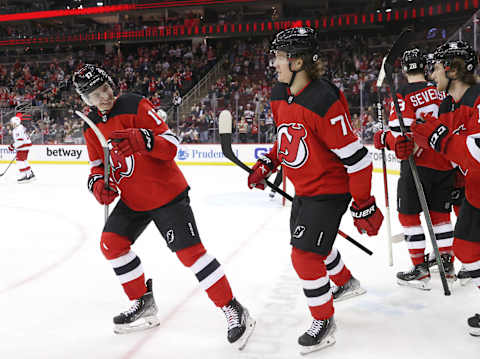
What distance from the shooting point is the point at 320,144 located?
78.4 inches

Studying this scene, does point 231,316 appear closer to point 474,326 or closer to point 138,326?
point 138,326

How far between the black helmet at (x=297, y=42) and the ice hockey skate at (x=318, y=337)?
1.19 meters

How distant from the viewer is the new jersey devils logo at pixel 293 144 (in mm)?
1986

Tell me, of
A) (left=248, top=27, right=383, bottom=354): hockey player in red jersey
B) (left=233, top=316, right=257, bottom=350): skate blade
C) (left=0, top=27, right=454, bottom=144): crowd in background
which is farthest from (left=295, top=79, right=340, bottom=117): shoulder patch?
(left=0, top=27, right=454, bottom=144): crowd in background

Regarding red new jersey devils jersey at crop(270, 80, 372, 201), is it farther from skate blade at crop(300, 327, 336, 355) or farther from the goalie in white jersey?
the goalie in white jersey

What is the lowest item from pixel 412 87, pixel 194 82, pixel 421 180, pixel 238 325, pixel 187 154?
pixel 187 154

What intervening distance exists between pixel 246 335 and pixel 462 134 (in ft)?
4.57

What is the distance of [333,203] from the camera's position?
6.63 ft

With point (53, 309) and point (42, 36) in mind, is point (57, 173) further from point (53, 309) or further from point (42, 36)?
point (42, 36)

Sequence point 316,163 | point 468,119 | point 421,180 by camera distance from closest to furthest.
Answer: point 316,163, point 468,119, point 421,180

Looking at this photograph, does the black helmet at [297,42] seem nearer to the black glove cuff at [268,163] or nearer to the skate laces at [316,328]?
the black glove cuff at [268,163]

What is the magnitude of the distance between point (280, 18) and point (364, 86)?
950 centimetres

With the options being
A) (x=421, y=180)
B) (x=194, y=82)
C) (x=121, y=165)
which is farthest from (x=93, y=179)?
(x=194, y=82)

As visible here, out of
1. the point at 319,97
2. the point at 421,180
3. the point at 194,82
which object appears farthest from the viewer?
the point at 194,82
